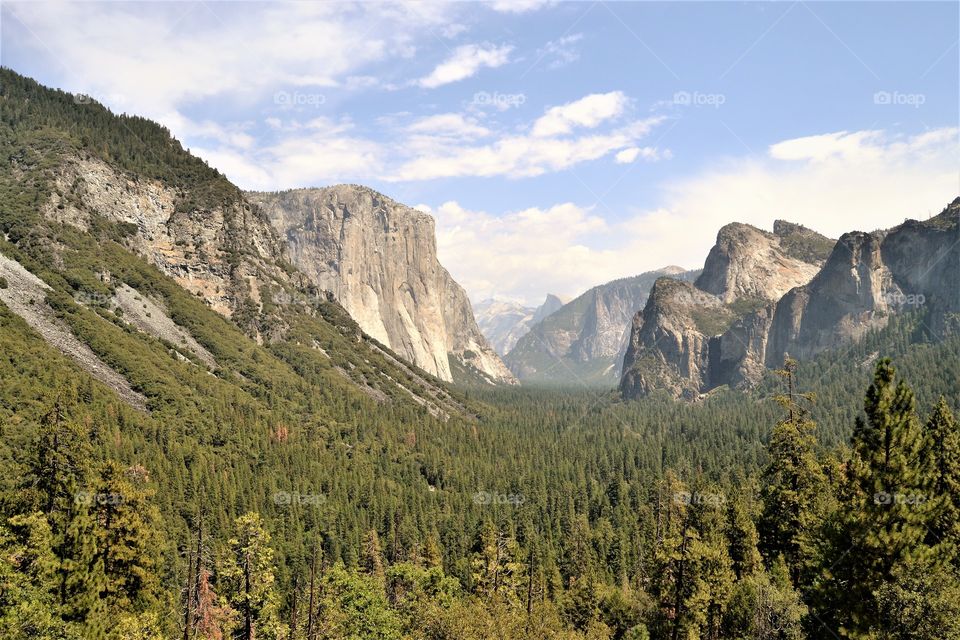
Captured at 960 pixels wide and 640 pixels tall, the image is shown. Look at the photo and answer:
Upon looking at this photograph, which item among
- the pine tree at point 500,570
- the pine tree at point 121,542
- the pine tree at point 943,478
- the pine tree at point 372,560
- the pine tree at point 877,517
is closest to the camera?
the pine tree at point 877,517

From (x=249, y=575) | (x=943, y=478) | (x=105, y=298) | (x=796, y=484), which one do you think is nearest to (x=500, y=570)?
(x=249, y=575)

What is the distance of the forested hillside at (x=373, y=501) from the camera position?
101 feet

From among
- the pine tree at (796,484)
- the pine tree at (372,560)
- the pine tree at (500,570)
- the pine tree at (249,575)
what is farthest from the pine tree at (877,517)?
the pine tree at (372,560)

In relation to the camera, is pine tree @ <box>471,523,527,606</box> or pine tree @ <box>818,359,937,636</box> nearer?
pine tree @ <box>818,359,937,636</box>

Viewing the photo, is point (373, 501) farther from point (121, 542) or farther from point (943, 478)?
point (943, 478)

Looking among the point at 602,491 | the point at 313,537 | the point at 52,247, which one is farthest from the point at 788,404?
the point at 52,247

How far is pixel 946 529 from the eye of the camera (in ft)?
116

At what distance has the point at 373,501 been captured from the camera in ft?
376

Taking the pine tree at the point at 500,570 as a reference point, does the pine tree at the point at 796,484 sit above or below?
above

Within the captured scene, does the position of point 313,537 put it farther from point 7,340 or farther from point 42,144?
point 42,144

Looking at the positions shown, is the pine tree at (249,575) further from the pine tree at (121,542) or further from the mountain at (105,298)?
the mountain at (105,298)

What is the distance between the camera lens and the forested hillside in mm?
30781

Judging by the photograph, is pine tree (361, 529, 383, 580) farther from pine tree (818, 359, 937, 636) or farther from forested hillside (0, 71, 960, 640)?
pine tree (818, 359, 937, 636)

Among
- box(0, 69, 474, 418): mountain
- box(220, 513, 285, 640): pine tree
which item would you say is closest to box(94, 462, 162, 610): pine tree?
box(220, 513, 285, 640): pine tree
